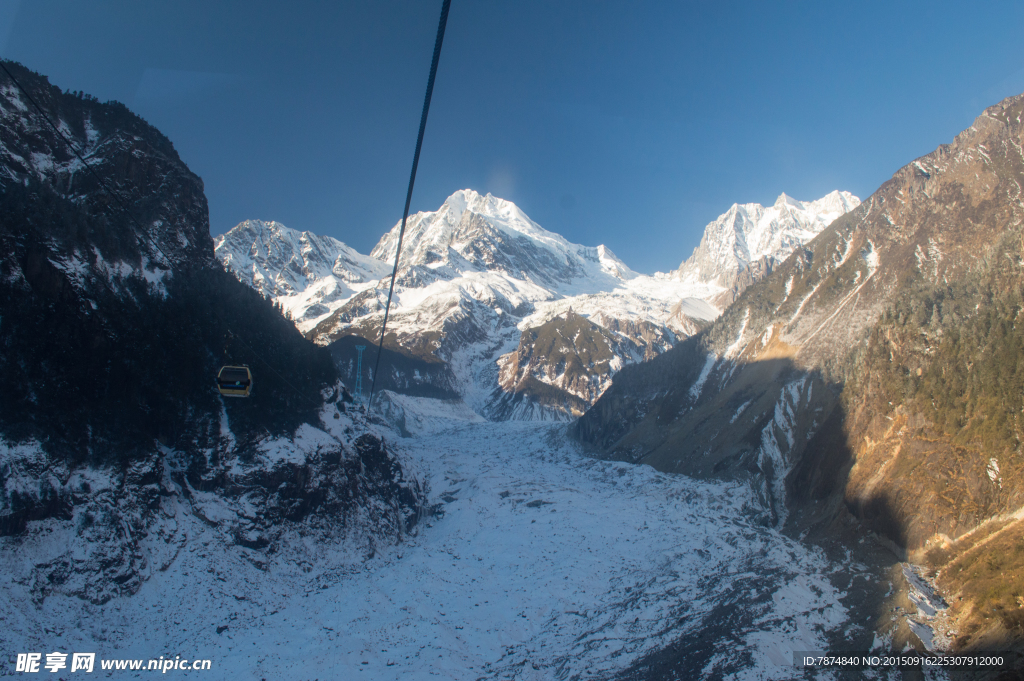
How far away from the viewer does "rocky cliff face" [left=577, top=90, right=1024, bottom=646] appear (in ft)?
81.9

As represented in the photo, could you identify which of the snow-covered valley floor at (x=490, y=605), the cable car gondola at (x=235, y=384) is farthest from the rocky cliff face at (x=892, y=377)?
the cable car gondola at (x=235, y=384)

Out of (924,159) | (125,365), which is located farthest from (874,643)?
(924,159)

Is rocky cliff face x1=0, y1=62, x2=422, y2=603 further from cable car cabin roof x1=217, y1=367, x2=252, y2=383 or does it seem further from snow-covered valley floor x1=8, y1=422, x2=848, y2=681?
cable car cabin roof x1=217, y1=367, x2=252, y2=383

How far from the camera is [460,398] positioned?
146125 millimetres

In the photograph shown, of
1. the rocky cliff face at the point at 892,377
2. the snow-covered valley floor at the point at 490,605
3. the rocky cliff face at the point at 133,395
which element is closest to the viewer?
the snow-covered valley floor at the point at 490,605

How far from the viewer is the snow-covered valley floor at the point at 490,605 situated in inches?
904

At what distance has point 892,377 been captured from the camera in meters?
33.0

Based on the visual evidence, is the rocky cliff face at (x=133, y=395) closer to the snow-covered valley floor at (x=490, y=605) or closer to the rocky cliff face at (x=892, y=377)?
the snow-covered valley floor at (x=490, y=605)

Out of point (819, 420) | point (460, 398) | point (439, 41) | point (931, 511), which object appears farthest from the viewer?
point (460, 398)

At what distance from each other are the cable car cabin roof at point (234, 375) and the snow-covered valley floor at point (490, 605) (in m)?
12.0

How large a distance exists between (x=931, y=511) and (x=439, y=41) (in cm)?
3143

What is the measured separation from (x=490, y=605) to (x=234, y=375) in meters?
19.7

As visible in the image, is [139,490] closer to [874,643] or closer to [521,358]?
[874,643]

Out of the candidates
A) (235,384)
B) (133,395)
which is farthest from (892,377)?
(133,395)
